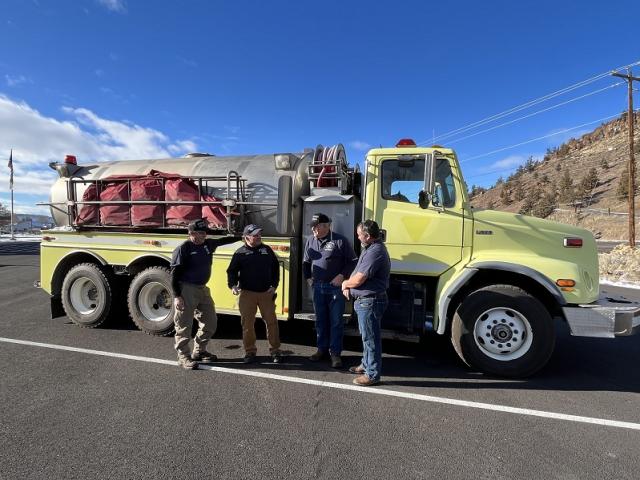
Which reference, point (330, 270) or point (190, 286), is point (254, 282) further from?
point (330, 270)

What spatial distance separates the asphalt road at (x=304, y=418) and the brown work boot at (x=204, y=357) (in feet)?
0.90

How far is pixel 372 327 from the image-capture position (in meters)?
3.96

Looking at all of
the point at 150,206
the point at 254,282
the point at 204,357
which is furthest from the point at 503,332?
the point at 150,206

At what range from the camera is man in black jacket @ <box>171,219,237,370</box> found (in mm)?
4422

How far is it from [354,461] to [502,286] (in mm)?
2647

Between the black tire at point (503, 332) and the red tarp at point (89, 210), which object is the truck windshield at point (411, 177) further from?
the red tarp at point (89, 210)

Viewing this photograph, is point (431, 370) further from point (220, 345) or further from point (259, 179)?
point (259, 179)

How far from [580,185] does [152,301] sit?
51.0m

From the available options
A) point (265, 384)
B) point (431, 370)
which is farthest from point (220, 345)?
point (431, 370)

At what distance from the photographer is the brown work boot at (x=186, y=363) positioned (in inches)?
173

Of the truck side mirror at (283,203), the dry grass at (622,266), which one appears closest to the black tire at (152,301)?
the truck side mirror at (283,203)

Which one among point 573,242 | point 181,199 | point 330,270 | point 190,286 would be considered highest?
point 181,199

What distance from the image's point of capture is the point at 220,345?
17.6ft

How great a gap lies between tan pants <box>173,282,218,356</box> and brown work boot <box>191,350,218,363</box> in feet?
0.13
